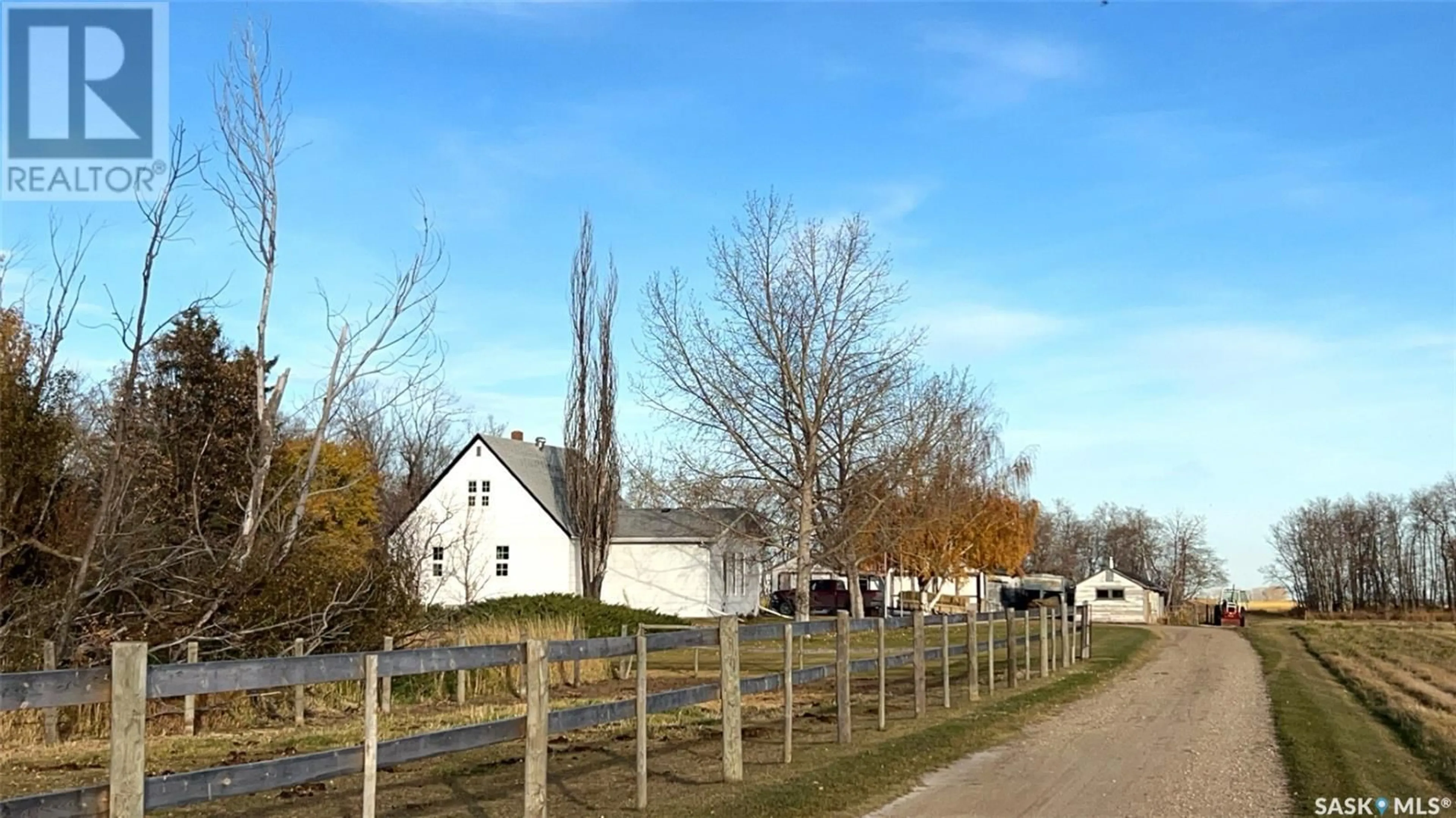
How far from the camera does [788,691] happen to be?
12.4 metres

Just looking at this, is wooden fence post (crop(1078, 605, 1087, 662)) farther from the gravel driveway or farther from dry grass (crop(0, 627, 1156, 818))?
dry grass (crop(0, 627, 1156, 818))

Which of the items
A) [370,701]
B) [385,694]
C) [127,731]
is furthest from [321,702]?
[127,731]

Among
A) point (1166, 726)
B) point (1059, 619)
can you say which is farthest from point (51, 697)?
point (1059, 619)

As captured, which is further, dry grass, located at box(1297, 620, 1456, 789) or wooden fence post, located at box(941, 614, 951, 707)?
wooden fence post, located at box(941, 614, 951, 707)

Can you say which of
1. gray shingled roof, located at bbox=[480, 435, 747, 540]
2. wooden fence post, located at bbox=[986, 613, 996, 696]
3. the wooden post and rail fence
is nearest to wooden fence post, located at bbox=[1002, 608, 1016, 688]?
wooden fence post, located at bbox=[986, 613, 996, 696]

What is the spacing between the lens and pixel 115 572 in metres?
14.8

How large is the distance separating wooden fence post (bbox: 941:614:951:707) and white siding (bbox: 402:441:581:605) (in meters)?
31.7

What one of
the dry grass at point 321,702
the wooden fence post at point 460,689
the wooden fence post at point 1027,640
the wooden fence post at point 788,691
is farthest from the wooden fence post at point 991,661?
the wooden fence post at point 460,689

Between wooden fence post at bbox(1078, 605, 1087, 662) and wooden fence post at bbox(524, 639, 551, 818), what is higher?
wooden fence post at bbox(524, 639, 551, 818)

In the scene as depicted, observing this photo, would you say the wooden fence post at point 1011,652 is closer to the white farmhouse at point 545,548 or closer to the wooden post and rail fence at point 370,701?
the wooden post and rail fence at point 370,701

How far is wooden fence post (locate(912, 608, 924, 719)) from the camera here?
16.3m

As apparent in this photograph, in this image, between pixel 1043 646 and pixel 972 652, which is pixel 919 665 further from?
pixel 1043 646

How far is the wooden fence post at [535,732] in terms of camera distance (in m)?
8.41

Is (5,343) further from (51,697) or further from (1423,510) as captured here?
(1423,510)
